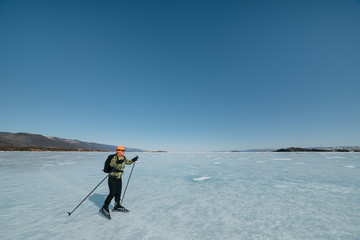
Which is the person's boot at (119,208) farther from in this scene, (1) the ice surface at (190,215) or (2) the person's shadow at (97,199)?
(2) the person's shadow at (97,199)

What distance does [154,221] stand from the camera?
3.89 metres

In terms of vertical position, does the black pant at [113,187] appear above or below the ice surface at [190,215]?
above

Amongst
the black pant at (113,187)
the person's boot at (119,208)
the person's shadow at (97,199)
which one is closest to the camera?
the black pant at (113,187)

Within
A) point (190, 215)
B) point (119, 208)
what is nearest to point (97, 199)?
point (119, 208)

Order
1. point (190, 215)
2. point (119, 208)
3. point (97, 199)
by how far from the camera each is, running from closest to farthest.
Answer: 1. point (190, 215)
2. point (119, 208)
3. point (97, 199)

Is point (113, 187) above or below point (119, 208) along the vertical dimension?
above

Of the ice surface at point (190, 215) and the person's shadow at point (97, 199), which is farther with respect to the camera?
the person's shadow at point (97, 199)

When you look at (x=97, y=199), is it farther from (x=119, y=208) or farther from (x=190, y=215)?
(x=190, y=215)

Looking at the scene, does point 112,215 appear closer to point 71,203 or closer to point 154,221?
point 154,221

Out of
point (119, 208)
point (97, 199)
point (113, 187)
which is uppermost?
point (113, 187)

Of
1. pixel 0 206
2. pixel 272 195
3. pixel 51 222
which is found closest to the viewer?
pixel 51 222

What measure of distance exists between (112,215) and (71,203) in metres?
1.94

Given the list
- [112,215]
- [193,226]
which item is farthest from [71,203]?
[193,226]

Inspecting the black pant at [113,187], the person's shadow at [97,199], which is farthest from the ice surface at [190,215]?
the black pant at [113,187]
